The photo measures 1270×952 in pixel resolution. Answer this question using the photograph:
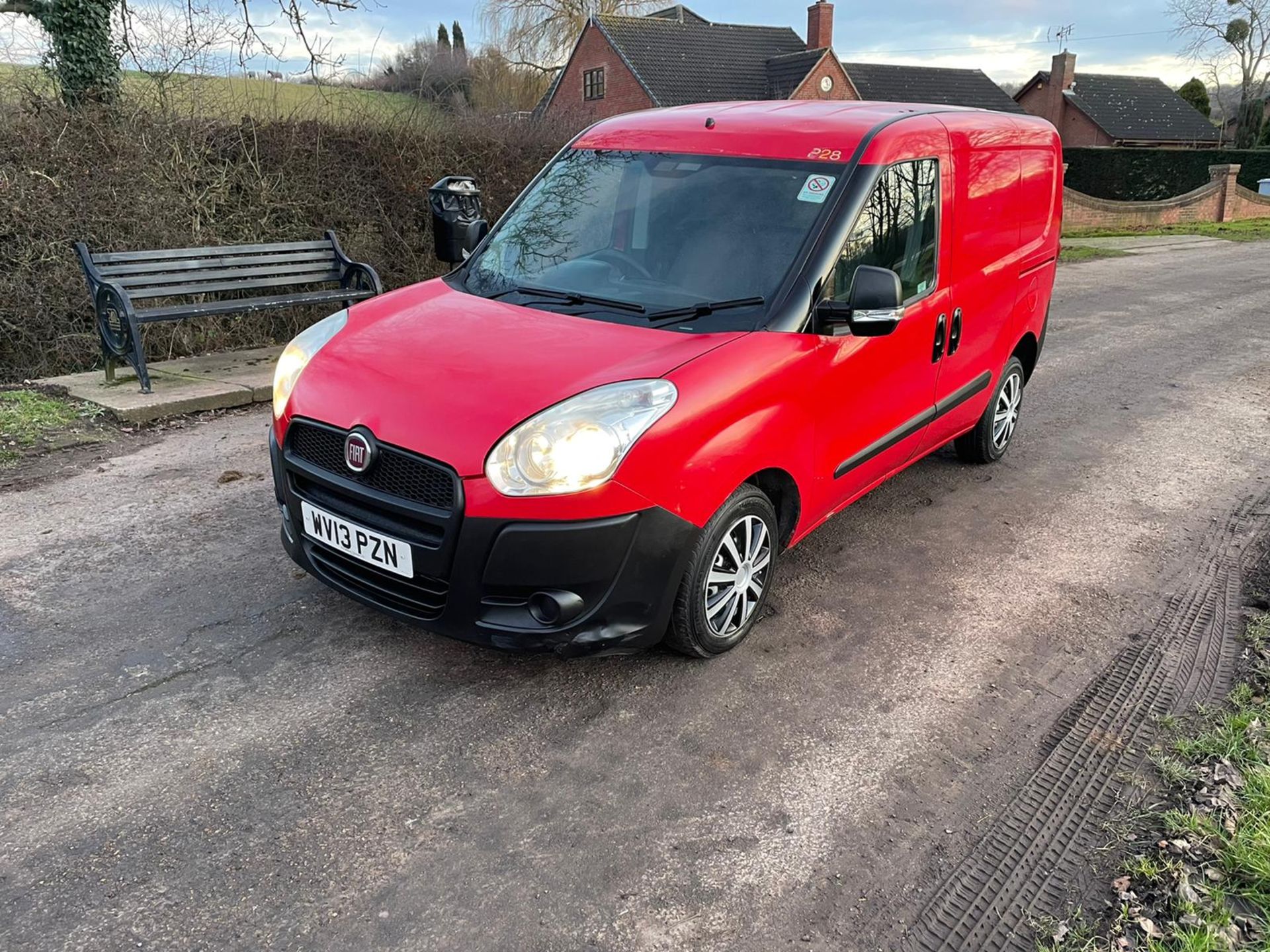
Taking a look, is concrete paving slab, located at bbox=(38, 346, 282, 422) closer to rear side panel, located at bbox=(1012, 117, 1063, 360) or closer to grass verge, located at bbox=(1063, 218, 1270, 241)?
rear side panel, located at bbox=(1012, 117, 1063, 360)

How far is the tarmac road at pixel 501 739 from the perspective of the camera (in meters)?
2.39

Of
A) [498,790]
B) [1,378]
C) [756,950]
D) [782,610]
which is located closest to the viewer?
[756,950]

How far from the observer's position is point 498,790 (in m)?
2.81

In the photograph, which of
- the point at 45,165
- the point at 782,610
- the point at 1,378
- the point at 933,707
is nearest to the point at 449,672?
the point at 782,610

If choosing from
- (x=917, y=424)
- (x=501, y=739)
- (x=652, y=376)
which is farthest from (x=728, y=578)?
(x=917, y=424)

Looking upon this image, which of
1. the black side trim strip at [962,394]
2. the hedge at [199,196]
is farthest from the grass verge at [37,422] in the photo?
the black side trim strip at [962,394]

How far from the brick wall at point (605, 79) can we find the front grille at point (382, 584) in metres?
34.6

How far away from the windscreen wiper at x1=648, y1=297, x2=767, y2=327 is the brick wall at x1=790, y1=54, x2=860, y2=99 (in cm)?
3655

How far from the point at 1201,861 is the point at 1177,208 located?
31107 millimetres

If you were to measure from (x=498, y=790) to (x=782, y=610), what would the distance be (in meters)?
1.61

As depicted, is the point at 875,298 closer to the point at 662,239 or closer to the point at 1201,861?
the point at 662,239

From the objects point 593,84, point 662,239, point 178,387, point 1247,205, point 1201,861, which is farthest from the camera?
point 593,84

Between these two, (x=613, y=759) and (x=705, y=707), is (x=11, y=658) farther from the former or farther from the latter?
(x=705, y=707)

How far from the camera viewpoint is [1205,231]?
78.5 feet
